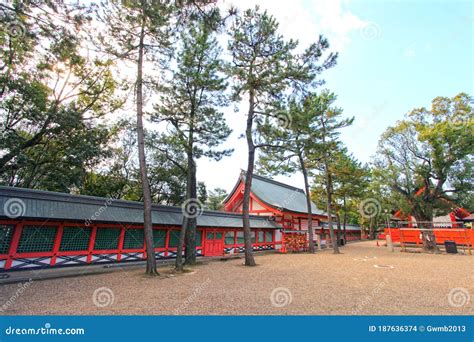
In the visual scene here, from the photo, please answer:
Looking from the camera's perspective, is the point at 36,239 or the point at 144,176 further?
the point at 144,176

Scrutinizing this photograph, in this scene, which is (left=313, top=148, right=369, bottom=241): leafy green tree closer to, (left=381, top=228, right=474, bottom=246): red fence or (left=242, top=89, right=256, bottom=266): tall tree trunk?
(left=381, top=228, right=474, bottom=246): red fence

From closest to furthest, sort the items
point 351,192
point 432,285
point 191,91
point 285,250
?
point 432,285
point 191,91
point 285,250
point 351,192

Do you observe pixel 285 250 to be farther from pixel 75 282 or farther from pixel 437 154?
pixel 75 282

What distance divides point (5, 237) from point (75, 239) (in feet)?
7.70

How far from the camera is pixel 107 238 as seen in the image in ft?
38.7

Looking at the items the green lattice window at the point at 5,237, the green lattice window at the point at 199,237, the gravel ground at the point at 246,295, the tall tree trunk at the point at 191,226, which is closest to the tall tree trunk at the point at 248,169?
the tall tree trunk at the point at 191,226

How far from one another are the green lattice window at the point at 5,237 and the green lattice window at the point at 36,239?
336 mm

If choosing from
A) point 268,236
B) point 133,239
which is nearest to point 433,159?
point 268,236

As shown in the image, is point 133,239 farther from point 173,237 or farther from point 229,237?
point 229,237

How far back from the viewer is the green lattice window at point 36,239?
9.35 m

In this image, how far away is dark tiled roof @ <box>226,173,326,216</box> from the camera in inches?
930

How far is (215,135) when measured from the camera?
43.2 feet

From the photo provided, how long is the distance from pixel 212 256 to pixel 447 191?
19539 millimetres

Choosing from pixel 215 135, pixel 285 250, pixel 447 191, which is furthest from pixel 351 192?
pixel 215 135
